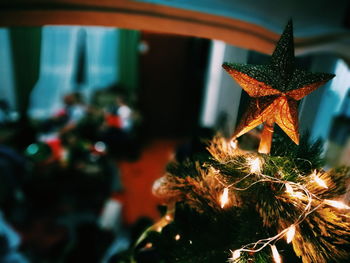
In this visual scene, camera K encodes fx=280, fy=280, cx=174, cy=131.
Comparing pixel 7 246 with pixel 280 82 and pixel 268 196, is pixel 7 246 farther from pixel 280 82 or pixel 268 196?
pixel 280 82

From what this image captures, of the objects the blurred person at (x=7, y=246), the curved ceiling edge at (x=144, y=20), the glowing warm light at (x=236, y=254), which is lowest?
the blurred person at (x=7, y=246)

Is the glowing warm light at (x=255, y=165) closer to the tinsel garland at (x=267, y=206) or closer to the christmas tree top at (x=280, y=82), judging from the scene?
the tinsel garland at (x=267, y=206)

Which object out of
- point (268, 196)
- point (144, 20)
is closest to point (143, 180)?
point (144, 20)

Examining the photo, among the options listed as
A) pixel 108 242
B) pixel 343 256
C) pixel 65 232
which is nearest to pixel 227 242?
pixel 343 256

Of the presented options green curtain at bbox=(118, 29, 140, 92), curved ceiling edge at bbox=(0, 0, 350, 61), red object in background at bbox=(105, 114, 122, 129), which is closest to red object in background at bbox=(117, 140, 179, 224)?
red object in background at bbox=(105, 114, 122, 129)

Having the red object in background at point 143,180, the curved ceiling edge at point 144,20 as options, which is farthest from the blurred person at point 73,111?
the curved ceiling edge at point 144,20

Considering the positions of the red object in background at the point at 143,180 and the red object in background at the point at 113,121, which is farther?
the red object in background at the point at 113,121

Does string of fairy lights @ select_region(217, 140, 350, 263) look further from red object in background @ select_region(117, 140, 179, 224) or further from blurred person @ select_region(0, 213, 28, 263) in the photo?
red object in background @ select_region(117, 140, 179, 224)
